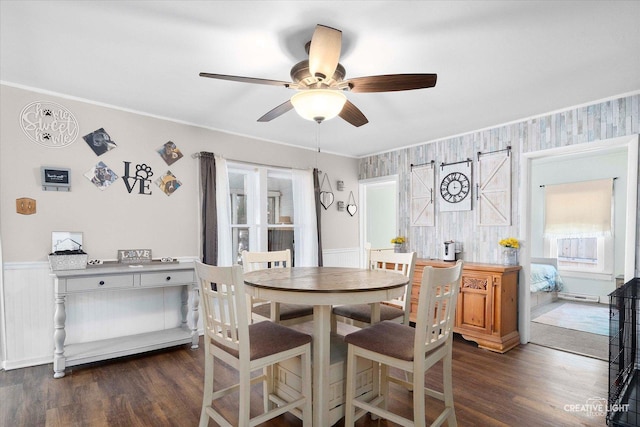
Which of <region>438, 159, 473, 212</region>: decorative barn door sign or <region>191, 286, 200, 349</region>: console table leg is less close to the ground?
<region>438, 159, 473, 212</region>: decorative barn door sign

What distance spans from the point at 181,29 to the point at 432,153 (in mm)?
3482

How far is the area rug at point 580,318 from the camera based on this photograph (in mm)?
4086

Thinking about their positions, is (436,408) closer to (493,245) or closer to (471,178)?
(493,245)

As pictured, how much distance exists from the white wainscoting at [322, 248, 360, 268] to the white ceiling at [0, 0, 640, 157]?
248 cm

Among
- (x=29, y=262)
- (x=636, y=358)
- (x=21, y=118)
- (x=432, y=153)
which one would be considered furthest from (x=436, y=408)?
(x=21, y=118)

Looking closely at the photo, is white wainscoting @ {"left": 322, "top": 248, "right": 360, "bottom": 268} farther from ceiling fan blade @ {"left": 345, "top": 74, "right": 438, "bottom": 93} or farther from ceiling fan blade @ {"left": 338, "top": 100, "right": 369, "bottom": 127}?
ceiling fan blade @ {"left": 345, "top": 74, "right": 438, "bottom": 93}

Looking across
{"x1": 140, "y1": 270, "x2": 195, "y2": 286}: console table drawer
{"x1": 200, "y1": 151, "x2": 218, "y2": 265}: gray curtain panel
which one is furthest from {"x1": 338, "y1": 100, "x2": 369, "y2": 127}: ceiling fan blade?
{"x1": 140, "y1": 270, "x2": 195, "y2": 286}: console table drawer

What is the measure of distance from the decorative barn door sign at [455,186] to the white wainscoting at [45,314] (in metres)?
3.69

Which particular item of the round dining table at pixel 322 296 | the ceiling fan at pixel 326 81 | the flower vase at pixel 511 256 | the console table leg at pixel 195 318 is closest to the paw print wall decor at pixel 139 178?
the console table leg at pixel 195 318

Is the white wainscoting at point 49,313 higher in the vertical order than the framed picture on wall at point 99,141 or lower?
lower

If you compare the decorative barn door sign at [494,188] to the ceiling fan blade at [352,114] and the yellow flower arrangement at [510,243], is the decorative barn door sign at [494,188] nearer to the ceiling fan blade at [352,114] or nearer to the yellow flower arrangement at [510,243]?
the yellow flower arrangement at [510,243]

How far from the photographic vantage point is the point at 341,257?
5.35 meters

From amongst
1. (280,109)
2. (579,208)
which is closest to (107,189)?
(280,109)

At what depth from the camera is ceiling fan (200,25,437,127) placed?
5.73 ft
